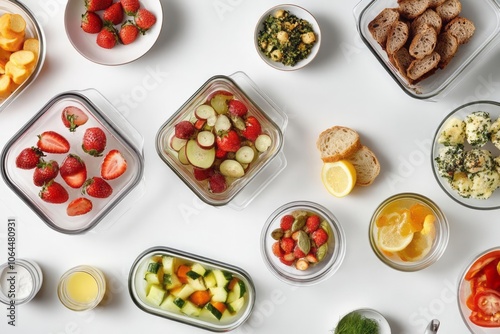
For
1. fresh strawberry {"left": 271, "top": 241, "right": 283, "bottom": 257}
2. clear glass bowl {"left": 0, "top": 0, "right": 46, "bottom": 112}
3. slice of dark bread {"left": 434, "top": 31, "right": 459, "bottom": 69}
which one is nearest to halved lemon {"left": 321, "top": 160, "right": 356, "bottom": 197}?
fresh strawberry {"left": 271, "top": 241, "right": 283, "bottom": 257}

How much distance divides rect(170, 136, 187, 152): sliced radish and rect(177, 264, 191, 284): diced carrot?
42 centimetres

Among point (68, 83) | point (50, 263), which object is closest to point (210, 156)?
point (68, 83)

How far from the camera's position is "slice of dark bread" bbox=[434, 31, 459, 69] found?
2.04 m

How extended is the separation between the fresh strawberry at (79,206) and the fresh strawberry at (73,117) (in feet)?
0.83

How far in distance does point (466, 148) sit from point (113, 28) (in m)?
1.34

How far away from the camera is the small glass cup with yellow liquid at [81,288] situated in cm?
214

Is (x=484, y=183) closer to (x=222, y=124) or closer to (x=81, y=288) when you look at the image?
(x=222, y=124)

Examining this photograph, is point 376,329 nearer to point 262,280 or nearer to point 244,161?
point 262,280

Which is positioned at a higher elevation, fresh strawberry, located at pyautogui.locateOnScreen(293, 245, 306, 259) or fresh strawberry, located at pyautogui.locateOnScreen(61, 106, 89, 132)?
fresh strawberry, located at pyautogui.locateOnScreen(61, 106, 89, 132)

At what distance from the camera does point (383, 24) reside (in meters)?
2.07

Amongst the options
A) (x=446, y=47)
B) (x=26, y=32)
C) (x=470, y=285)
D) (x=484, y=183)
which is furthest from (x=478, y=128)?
(x=26, y=32)

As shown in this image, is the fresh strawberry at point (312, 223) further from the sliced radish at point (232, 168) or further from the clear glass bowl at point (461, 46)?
the clear glass bowl at point (461, 46)

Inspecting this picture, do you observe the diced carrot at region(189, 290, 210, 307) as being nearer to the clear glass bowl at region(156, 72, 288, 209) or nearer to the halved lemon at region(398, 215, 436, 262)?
the clear glass bowl at region(156, 72, 288, 209)

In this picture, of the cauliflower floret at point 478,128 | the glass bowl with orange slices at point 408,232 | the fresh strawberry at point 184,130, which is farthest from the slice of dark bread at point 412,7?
the fresh strawberry at point 184,130
